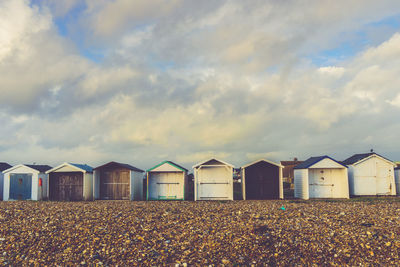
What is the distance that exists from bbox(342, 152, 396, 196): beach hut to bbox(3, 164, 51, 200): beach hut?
3005cm

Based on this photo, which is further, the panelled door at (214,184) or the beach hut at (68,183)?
the beach hut at (68,183)

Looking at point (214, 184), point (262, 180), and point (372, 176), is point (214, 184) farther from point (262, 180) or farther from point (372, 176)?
point (372, 176)

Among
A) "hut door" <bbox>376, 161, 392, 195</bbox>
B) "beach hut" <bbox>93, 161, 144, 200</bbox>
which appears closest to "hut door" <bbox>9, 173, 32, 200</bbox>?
"beach hut" <bbox>93, 161, 144, 200</bbox>

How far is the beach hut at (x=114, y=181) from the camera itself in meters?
30.2

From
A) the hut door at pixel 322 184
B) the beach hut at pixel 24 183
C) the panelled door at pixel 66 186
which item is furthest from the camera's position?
the beach hut at pixel 24 183

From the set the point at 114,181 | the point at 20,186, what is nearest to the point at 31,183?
the point at 20,186

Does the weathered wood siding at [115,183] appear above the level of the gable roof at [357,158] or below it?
below

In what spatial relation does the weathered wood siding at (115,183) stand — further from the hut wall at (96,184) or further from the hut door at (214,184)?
the hut door at (214,184)

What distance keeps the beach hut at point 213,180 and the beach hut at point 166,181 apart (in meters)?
1.51

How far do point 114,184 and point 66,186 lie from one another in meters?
4.67

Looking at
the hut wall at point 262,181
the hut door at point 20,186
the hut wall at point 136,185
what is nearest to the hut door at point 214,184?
the hut wall at point 262,181

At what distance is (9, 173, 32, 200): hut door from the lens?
31.1 meters

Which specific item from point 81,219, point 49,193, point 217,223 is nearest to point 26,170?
point 49,193

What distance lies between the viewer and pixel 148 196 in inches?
1188
